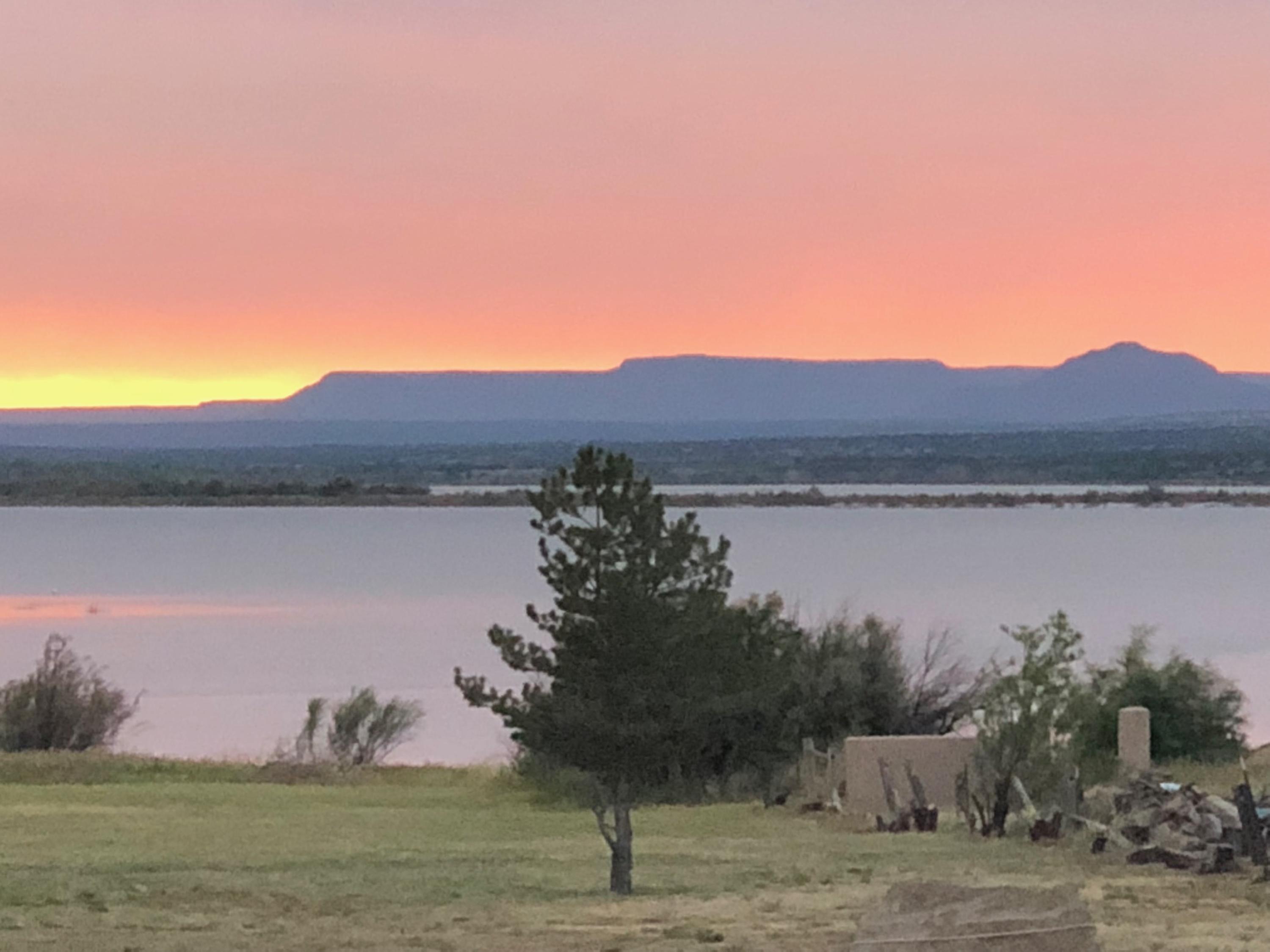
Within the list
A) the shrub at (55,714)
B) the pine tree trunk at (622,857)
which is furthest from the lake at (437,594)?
the pine tree trunk at (622,857)

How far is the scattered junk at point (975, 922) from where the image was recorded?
8.51m

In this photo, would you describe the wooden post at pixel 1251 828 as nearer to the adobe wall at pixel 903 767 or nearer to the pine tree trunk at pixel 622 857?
the pine tree trunk at pixel 622 857

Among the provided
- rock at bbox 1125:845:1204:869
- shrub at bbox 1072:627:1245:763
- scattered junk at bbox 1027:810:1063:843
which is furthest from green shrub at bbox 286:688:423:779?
rock at bbox 1125:845:1204:869

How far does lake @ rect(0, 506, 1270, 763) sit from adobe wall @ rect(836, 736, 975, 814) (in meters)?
13.1

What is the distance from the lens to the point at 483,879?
15.5m

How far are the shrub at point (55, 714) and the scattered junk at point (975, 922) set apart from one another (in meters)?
28.2

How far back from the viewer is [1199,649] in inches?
2228

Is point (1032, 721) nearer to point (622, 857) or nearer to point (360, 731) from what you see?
point (622, 857)

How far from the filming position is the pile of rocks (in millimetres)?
16219

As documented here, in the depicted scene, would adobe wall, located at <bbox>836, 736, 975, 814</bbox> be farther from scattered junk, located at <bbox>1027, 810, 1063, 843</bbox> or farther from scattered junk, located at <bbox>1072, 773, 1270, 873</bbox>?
scattered junk, located at <bbox>1027, 810, 1063, 843</bbox>

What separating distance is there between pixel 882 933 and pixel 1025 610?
204 feet

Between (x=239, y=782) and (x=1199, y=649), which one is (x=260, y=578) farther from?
(x=239, y=782)

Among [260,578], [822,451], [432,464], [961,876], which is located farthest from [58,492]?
[961,876]

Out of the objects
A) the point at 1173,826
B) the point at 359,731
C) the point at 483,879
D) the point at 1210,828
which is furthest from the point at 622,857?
the point at 359,731
